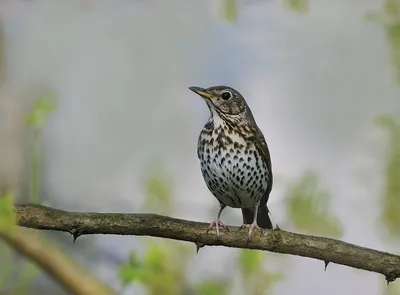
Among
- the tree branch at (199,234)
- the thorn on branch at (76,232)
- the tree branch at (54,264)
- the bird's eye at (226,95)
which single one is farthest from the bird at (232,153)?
the tree branch at (54,264)

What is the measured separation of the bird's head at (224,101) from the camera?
3.92ft

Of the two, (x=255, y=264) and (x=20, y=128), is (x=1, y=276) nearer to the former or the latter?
(x=20, y=128)

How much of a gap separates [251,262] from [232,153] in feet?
1.85

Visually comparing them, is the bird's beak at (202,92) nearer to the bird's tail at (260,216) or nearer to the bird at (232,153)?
the bird at (232,153)

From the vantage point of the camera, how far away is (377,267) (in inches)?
35.3

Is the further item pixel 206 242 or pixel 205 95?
pixel 205 95

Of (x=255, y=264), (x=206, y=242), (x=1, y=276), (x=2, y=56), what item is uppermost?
(x=2, y=56)

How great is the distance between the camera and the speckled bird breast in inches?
45.7

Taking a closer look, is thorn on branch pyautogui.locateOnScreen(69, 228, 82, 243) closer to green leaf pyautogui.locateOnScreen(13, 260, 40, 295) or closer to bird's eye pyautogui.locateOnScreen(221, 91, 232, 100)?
bird's eye pyautogui.locateOnScreen(221, 91, 232, 100)

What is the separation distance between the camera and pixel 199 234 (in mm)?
895

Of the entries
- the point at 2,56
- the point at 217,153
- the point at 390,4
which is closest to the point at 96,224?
the point at 217,153

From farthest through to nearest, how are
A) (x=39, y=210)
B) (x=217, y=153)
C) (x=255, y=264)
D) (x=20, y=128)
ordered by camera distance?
(x=20, y=128), (x=255, y=264), (x=217, y=153), (x=39, y=210)

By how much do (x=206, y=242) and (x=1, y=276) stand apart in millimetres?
841

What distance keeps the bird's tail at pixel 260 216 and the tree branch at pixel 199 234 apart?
30 cm
